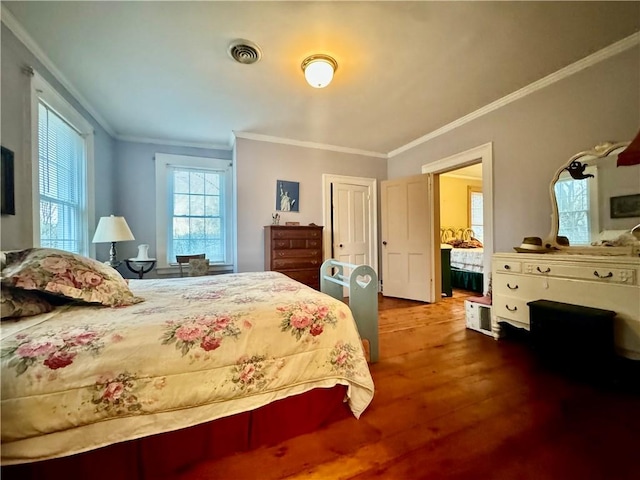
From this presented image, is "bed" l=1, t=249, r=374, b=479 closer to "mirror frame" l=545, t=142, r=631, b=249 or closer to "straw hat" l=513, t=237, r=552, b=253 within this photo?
"straw hat" l=513, t=237, r=552, b=253

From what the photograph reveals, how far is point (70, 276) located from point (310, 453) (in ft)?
4.53

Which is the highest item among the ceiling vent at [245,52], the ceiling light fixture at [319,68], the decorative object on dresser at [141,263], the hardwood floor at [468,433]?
the ceiling vent at [245,52]

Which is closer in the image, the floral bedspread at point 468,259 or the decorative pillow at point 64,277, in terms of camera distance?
the decorative pillow at point 64,277

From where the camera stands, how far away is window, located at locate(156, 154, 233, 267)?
3.89m

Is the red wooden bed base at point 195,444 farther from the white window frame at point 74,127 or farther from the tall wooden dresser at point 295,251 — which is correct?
the tall wooden dresser at point 295,251

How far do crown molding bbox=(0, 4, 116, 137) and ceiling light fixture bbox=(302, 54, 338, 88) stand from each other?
6.50ft

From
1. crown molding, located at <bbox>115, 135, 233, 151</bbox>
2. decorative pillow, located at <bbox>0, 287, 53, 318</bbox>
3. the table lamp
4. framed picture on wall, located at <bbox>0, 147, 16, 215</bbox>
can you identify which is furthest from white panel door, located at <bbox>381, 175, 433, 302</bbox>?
framed picture on wall, located at <bbox>0, 147, 16, 215</bbox>

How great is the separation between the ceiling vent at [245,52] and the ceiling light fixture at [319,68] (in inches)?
15.4

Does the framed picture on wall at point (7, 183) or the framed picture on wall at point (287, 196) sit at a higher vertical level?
the framed picture on wall at point (287, 196)

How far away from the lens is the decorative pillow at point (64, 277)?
109 cm

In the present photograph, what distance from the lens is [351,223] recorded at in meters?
4.45

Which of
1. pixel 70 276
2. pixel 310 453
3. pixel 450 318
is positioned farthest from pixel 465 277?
pixel 70 276

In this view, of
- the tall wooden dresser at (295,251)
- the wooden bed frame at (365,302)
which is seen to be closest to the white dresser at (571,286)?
the wooden bed frame at (365,302)

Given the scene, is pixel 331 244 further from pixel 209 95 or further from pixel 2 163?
pixel 2 163
